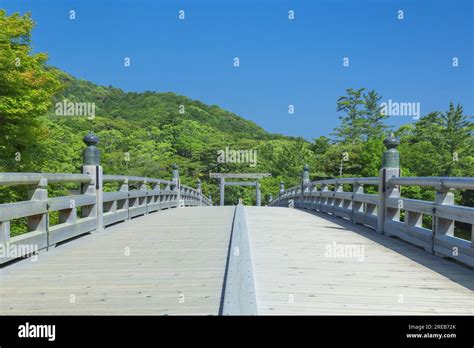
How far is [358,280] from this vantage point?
162 inches

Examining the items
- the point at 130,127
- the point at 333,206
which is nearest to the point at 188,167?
the point at 130,127

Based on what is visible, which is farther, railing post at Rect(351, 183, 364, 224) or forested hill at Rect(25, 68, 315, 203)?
forested hill at Rect(25, 68, 315, 203)

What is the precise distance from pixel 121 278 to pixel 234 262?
101 cm

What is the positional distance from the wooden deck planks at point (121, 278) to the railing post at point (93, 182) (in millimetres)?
779

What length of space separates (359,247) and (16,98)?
15.4 metres

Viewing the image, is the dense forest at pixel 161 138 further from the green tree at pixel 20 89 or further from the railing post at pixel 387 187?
the railing post at pixel 387 187

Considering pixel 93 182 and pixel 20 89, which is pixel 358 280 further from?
pixel 20 89

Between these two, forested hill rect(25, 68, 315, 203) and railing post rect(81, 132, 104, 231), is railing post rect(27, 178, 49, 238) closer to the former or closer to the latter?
railing post rect(81, 132, 104, 231)

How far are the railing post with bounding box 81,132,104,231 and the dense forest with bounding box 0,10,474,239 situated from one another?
1096 centimetres

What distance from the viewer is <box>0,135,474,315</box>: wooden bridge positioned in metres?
3.35

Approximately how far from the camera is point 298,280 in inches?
159

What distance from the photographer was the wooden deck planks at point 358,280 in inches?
130

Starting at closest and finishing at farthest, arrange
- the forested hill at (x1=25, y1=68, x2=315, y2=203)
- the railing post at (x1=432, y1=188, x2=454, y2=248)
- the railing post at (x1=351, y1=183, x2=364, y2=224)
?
the railing post at (x1=432, y1=188, x2=454, y2=248) < the railing post at (x1=351, y1=183, x2=364, y2=224) < the forested hill at (x1=25, y1=68, x2=315, y2=203)

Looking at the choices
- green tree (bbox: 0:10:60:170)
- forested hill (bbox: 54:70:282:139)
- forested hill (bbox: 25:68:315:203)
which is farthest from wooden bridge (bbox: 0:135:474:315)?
forested hill (bbox: 54:70:282:139)
